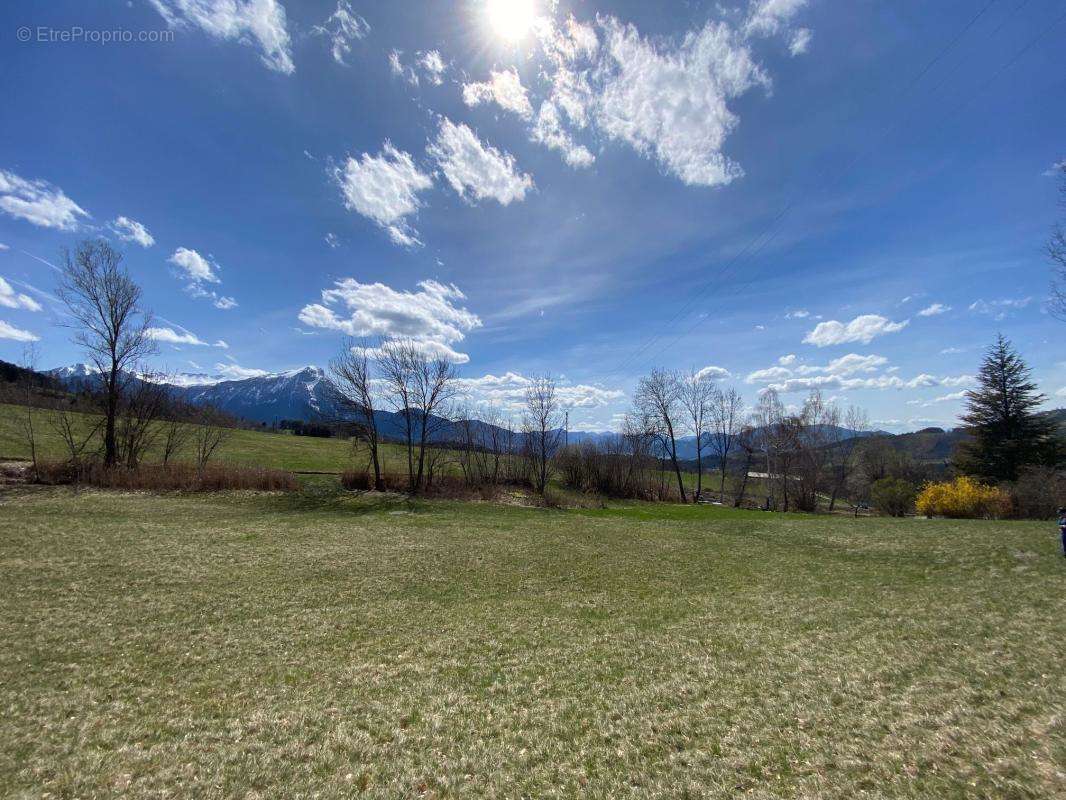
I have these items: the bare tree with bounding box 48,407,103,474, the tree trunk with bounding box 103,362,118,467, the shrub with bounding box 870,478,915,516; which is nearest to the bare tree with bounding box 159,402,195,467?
the bare tree with bounding box 48,407,103,474

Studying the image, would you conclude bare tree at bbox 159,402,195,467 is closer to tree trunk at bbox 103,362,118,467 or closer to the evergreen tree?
tree trunk at bbox 103,362,118,467

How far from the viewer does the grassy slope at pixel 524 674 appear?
174 inches

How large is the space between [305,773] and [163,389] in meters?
43.7

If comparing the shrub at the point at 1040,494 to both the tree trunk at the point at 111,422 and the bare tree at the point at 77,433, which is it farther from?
the bare tree at the point at 77,433

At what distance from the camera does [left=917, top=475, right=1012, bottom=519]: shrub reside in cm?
2628

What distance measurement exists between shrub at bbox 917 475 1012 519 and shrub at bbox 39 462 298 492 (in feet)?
156

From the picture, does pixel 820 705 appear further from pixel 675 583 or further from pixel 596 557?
pixel 596 557

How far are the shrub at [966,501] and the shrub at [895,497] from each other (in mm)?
9026

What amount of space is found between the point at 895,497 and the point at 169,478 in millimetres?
61376

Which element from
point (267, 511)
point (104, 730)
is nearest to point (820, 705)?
point (104, 730)

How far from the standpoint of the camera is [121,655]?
7098 mm

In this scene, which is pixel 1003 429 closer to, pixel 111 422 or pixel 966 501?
pixel 966 501

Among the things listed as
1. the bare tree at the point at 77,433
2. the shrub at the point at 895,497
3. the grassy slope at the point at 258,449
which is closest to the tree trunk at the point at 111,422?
the bare tree at the point at 77,433

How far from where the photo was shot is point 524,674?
22.9 ft
